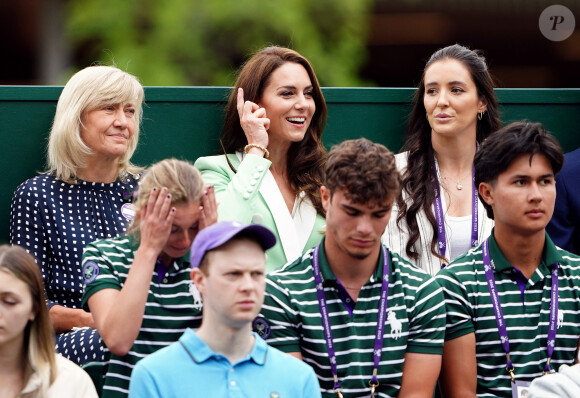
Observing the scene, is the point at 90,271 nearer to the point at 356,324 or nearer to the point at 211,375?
the point at 211,375

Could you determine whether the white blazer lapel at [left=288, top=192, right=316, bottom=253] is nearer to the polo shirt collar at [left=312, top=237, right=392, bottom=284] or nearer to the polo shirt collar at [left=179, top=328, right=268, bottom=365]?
the polo shirt collar at [left=312, top=237, right=392, bottom=284]

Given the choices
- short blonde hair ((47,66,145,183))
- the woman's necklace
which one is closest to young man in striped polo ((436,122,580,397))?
the woman's necklace

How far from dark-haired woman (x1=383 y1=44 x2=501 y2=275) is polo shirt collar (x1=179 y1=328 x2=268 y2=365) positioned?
157 cm

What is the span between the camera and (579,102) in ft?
19.9

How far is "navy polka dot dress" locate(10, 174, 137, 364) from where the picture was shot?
4.82 metres

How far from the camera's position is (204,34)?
368 inches

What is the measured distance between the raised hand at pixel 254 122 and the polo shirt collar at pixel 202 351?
5.31 feet

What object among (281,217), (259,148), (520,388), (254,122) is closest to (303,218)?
(281,217)

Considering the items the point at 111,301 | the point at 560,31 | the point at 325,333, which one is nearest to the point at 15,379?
the point at 111,301

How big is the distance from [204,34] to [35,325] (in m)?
5.77

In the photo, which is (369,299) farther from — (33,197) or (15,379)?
(33,197)

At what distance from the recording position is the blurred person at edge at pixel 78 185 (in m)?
4.83

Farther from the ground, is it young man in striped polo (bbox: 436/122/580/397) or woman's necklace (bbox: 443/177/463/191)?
woman's necklace (bbox: 443/177/463/191)

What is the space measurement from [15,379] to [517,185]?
201cm
